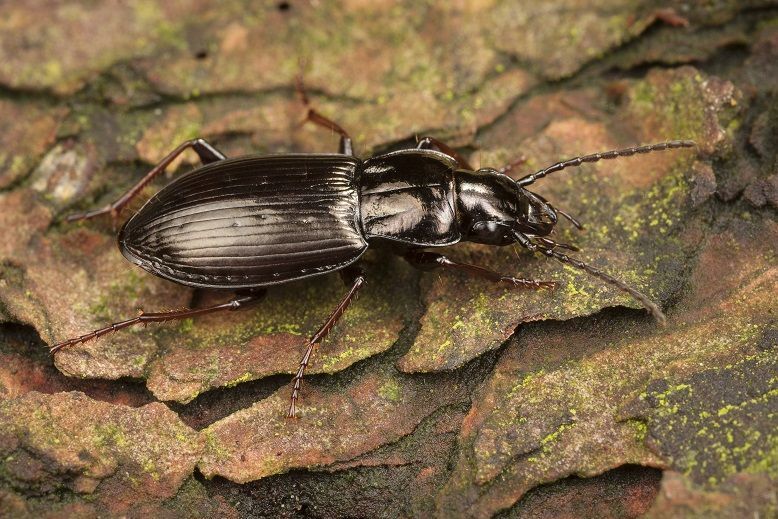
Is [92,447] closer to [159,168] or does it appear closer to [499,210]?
[159,168]

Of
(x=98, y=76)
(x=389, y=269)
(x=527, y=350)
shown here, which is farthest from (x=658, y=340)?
(x=98, y=76)

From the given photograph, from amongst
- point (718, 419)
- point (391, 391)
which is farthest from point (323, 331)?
point (718, 419)

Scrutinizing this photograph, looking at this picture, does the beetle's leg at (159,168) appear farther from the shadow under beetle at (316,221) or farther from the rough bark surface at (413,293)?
the shadow under beetle at (316,221)

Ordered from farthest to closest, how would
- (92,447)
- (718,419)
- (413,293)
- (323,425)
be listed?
(413,293), (323,425), (92,447), (718,419)

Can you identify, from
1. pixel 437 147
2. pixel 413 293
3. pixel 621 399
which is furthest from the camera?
pixel 437 147

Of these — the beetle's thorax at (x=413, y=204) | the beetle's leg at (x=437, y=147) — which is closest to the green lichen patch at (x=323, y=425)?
the beetle's thorax at (x=413, y=204)

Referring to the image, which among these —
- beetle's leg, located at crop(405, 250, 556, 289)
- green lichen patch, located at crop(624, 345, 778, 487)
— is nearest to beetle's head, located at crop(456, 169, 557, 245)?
beetle's leg, located at crop(405, 250, 556, 289)
